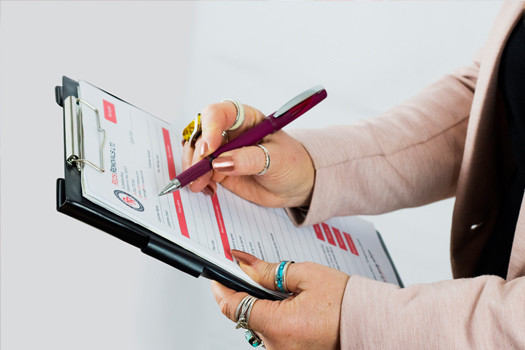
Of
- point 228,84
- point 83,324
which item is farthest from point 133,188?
point 228,84

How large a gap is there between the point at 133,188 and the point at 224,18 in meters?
0.63

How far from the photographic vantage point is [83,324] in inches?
22.1

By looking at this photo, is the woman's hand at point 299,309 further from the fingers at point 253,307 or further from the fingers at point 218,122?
the fingers at point 218,122

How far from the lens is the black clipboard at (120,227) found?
1.47ft

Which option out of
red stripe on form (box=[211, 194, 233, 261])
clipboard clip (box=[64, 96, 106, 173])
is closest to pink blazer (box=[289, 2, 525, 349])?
red stripe on form (box=[211, 194, 233, 261])

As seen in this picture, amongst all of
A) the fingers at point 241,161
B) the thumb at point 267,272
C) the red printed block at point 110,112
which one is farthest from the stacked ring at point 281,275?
the red printed block at point 110,112

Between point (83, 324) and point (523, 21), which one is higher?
point (523, 21)

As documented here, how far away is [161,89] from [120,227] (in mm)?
460

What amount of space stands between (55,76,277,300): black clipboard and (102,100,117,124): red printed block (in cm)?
4

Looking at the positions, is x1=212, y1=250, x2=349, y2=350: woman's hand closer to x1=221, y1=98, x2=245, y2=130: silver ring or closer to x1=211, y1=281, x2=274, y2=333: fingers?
x1=211, y1=281, x2=274, y2=333: fingers

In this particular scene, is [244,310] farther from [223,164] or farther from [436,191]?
[436,191]

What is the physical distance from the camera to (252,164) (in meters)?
0.59

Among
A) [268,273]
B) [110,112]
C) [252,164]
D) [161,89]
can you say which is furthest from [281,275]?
[161,89]

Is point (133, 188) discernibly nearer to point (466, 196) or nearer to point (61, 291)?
point (61, 291)
